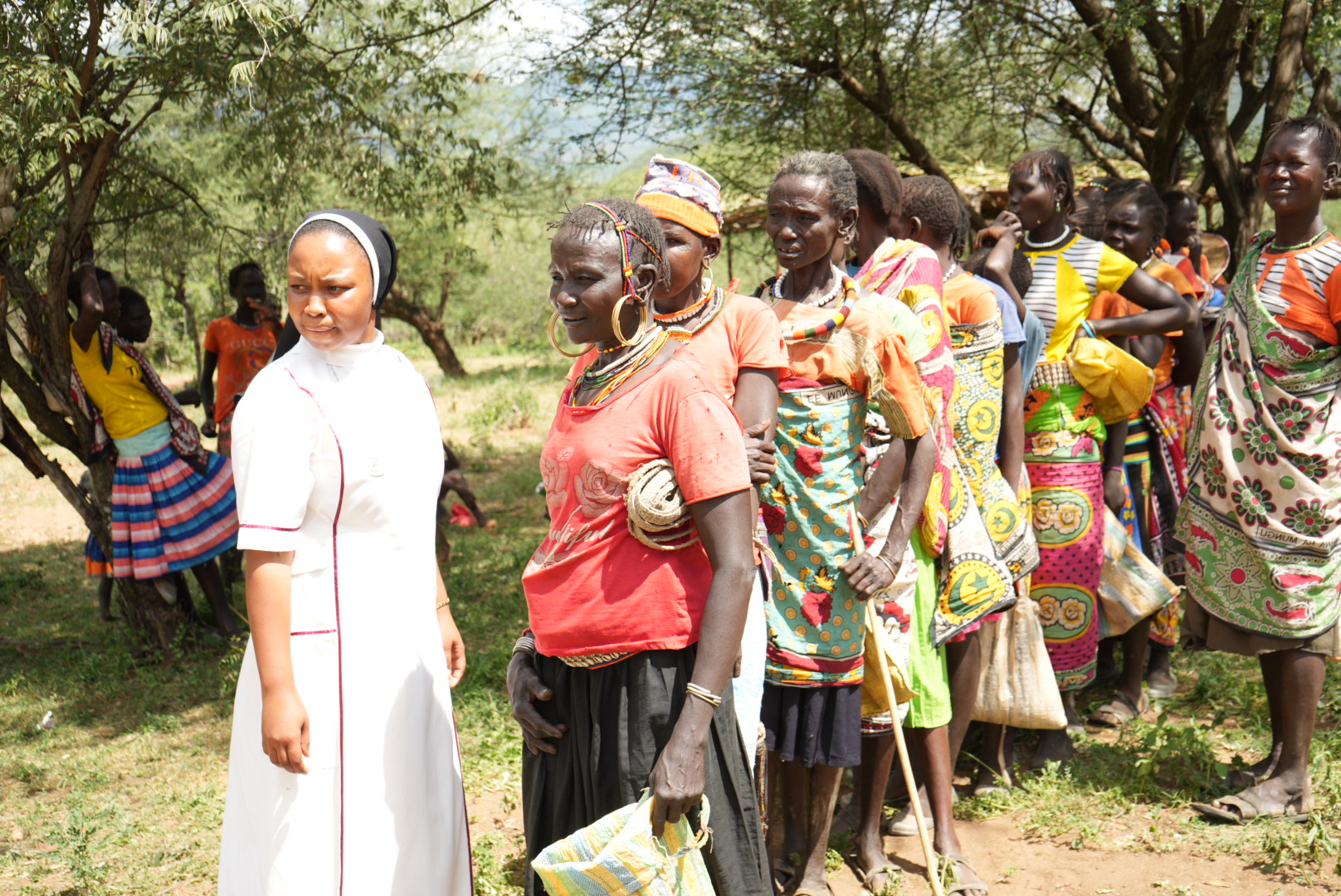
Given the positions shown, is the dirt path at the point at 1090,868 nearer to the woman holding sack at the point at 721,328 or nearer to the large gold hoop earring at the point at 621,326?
the woman holding sack at the point at 721,328

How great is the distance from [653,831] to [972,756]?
2.26 meters

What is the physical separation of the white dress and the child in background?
16.1ft

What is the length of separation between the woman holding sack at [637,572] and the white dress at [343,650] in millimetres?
302

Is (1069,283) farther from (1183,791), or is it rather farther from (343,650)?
(343,650)

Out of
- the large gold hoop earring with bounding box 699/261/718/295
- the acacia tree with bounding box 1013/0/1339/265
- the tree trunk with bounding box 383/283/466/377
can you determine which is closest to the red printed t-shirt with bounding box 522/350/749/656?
the large gold hoop earring with bounding box 699/261/718/295

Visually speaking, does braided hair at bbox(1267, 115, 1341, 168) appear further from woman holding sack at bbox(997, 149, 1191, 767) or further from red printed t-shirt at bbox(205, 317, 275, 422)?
red printed t-shirt at bbox(205, 317, 275, 422)

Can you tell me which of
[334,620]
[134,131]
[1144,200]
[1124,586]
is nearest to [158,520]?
[134,131]

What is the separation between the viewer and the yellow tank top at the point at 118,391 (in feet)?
18.6

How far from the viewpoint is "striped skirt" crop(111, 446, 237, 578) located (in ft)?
18.9

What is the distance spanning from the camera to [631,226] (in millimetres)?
2158

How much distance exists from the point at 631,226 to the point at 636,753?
1012 mm

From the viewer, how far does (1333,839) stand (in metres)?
3.31

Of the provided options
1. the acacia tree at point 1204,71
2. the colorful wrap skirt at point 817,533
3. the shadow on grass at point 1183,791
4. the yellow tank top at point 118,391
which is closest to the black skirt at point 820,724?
the colorful wrap skirt at point 817,533

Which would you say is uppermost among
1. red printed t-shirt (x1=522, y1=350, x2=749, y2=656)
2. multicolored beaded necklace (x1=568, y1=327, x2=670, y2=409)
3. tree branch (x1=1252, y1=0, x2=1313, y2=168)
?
tree branch (x1=1252, y1=0, x2=1313, y2=168)
